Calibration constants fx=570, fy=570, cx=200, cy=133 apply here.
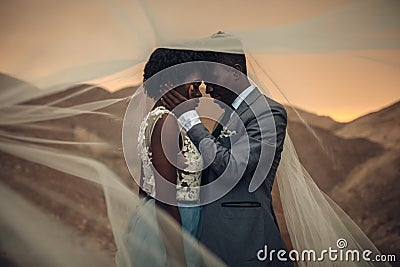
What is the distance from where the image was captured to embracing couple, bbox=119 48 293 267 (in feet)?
6.04

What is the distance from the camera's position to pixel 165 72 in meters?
1.94

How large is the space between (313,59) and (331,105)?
0.22 m

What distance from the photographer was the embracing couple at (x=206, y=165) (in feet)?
6.04

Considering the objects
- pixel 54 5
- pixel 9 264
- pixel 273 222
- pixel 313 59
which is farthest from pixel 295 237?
pixel 54 5

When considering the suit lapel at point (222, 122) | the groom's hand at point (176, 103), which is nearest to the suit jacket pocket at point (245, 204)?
the suit lapel at point (222, 122)

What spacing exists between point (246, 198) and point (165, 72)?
1.66 ft

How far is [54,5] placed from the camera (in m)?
2.22

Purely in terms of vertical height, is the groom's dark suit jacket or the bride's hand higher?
the bride's hand

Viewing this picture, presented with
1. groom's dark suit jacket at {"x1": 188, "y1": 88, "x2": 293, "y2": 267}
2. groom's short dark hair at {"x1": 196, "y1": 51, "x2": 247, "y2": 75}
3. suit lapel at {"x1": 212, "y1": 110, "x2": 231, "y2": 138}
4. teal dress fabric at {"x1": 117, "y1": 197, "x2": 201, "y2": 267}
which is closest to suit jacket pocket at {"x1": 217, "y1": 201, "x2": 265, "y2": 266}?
groom's dark suit jacket at {"x1": 188, "y1": 88, "x2": 293, "y2": 267}

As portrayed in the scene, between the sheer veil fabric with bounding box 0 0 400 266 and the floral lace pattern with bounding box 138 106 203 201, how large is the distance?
24 centimetres

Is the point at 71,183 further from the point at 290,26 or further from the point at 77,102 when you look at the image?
the point at 290,26

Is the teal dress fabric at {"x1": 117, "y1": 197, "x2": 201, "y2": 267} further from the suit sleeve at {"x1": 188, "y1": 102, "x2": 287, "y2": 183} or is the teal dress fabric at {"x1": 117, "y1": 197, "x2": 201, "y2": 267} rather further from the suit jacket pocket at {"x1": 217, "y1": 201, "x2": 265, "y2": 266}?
the suit sleeve at {"x1": 188, "y1": 102, "x2": 287, "y2": 183}
